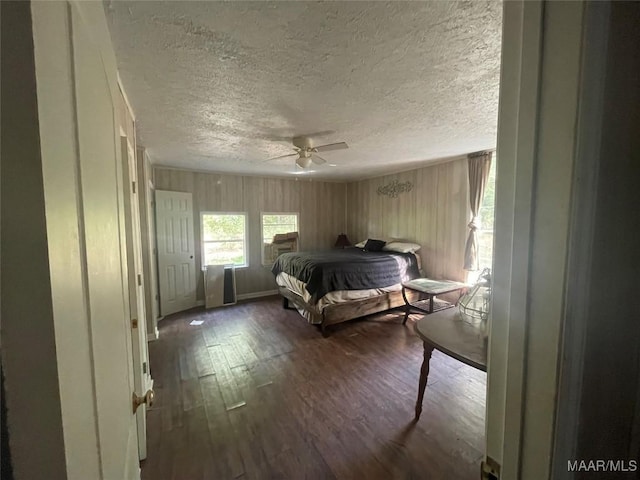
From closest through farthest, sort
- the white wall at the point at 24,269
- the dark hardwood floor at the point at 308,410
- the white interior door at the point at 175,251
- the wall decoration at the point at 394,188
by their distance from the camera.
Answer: the white wall at the point at 24,269 < the dark hardwood floor at the point at 308,410 < the white interior door at the point at 175,251 < the wall decoration at the point at 394,188

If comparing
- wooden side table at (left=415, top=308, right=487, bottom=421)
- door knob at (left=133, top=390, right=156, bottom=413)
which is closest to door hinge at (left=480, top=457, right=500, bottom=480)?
wooden side table at (left=415, top=308, right=487, bottom=421)

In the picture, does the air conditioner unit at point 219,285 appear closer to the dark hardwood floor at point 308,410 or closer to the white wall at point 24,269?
the dark hardwood floor at point 308,410

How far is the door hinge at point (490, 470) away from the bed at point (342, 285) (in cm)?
285

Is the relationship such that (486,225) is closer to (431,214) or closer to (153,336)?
(431,214)

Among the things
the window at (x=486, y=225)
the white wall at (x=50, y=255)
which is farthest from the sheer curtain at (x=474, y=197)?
the white wall at (x=50, y=255)

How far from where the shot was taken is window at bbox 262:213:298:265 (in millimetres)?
5512

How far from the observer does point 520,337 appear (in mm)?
549

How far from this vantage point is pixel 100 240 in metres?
0.57

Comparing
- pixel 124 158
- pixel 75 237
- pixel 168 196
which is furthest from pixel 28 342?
pixel 168 196

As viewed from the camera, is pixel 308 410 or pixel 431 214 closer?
pixel 308 410

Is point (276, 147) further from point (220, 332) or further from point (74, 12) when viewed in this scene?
point (74, 12)

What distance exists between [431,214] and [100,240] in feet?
15.9

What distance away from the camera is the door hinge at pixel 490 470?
2.08ft

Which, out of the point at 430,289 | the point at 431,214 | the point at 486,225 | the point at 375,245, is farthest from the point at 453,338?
the point at 375,245
